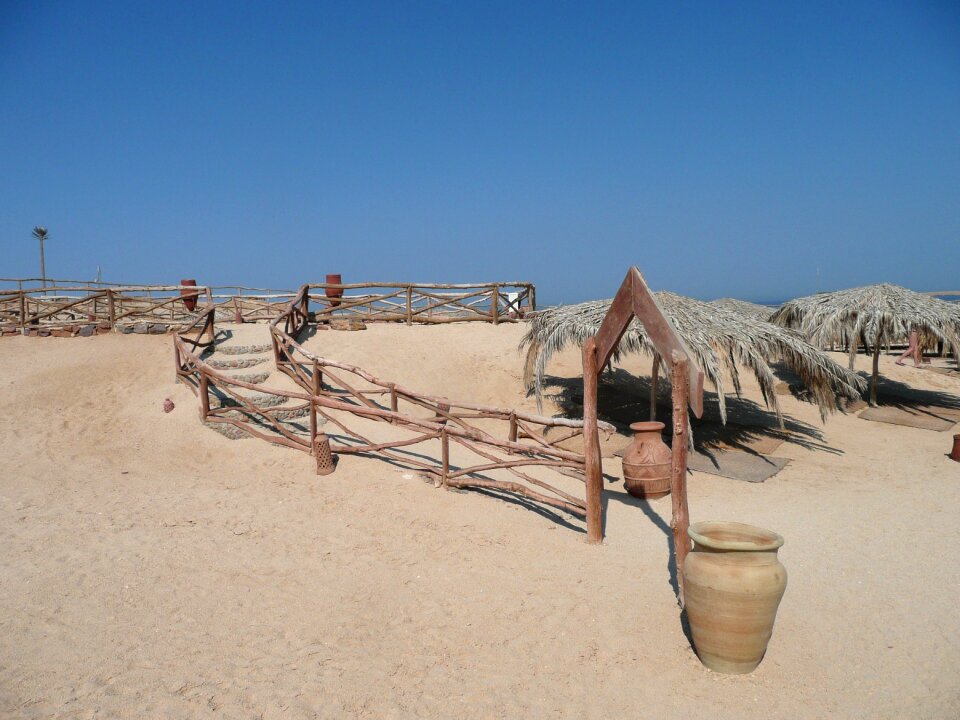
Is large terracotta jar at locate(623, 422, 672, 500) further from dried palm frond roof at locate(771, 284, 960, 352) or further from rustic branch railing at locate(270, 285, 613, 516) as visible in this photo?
dried palm frond roof at locate(771, 284, 960, 352)

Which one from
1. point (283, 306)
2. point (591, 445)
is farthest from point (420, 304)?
point (591, 445)

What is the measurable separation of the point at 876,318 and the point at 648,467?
677 centimetres

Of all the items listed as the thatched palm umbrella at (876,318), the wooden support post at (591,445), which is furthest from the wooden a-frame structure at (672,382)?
the thatched palm umbrella at (876,318)

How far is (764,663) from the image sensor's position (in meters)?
3.23

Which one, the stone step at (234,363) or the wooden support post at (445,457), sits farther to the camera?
the stone step at (234,363)

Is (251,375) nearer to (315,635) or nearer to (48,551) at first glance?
(48,551)

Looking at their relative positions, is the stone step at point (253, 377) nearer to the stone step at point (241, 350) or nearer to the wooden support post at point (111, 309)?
the stone step at point (241, 350)

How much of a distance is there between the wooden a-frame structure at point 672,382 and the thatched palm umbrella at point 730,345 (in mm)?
2664

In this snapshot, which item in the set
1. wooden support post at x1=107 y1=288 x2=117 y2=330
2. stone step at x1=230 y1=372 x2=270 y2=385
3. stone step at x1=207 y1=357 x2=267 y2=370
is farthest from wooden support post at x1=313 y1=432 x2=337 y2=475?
wooden support post at x1=107 y1=288 x2=117 y2=330

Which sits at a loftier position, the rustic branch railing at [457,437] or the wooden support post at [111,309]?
the wooden support post at [111,309]

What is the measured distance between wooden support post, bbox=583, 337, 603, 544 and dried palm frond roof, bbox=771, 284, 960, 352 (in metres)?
7.81

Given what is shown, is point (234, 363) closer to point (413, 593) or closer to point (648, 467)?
point (413, 593)

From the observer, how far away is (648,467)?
607 cm

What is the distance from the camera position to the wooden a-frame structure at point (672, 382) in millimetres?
3585
